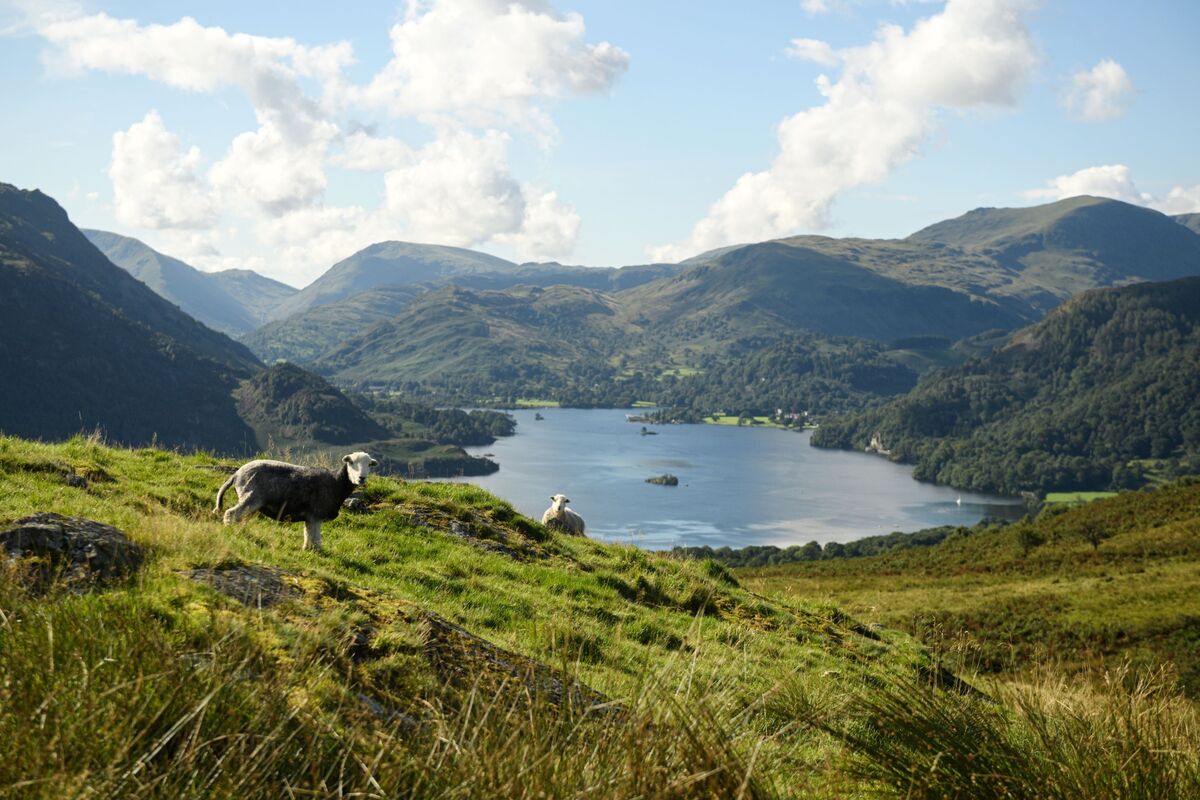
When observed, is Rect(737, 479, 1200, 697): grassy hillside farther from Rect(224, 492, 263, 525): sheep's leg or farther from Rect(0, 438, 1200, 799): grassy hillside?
Rect(0, 438, 1200, 799): grassy hillside

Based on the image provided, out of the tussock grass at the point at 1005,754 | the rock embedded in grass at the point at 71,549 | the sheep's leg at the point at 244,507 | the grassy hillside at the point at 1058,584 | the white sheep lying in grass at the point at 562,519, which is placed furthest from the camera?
the grassy hillside at the point at 1058,584

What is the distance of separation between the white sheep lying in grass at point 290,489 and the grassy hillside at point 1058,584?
1142 cm

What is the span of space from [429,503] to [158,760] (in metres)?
11.9

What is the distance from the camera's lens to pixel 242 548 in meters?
9.40

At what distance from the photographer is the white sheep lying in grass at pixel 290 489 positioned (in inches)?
453

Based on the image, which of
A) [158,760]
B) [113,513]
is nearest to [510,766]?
[158,760]

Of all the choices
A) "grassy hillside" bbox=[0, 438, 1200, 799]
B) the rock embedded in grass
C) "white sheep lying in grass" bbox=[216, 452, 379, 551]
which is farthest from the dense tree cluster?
the rock embedded in grass

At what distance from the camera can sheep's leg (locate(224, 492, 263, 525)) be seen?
1123 cm

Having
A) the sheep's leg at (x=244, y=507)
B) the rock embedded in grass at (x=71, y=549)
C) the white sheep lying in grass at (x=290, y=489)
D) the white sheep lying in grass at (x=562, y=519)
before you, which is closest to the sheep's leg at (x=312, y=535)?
the white sheep lying in grass at (x=290, y=489)

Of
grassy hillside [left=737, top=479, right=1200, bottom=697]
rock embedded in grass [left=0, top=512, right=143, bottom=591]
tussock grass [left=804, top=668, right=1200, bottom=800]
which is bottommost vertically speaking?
grassy hillside [left=737, top=479, right=1200, bottom=697]

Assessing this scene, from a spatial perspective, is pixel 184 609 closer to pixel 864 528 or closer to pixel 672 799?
pixel 672 799

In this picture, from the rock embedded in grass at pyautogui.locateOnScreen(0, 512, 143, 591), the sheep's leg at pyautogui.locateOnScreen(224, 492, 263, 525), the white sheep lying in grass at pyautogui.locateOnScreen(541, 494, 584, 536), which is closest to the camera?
the rock embedded in grass at pyautogui.locateOnScreen(0, 512, 143, 591)

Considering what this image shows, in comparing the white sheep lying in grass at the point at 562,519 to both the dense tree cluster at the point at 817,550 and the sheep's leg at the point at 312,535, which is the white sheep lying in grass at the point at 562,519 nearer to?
the sheep's leg at the point at 312,535

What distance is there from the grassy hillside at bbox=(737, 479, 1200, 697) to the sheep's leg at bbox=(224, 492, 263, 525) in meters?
12.4
